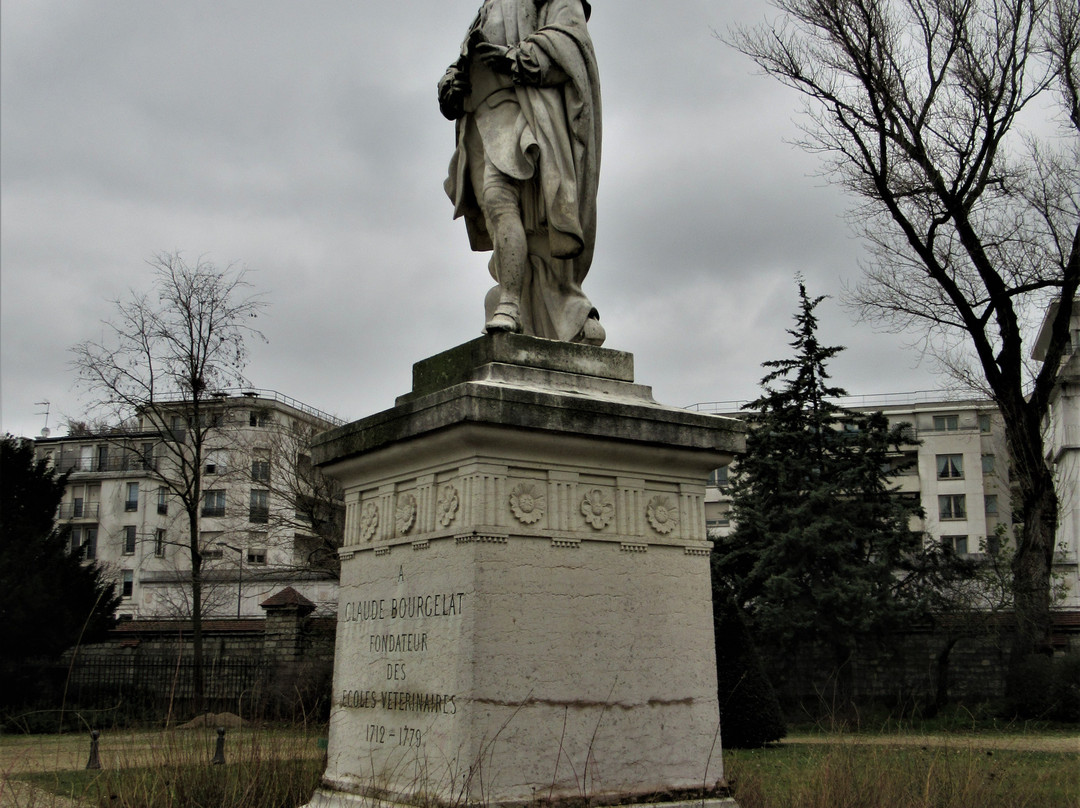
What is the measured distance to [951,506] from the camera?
2438 inches

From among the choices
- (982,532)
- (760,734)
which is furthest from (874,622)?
(982,532)

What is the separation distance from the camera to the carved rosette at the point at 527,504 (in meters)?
4.68

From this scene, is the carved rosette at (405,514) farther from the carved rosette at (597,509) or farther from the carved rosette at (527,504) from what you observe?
the carved rosette at (597,509)

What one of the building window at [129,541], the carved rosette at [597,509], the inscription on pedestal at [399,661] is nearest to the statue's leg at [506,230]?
the carved rosette at [597,509]

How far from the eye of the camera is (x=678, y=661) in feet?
16.3

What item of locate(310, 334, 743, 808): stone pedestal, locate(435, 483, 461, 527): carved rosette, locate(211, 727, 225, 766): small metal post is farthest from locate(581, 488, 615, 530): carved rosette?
locate(211, 727, 225, 766): small metal post

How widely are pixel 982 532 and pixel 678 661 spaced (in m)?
62.0

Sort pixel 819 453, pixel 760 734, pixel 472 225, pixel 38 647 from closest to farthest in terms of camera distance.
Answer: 1. pixel 472 225
2. pixel 760 734
3. pixel 38 647
4. pixel 819 453

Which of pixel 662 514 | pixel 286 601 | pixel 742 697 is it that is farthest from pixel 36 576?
pixel 662 514

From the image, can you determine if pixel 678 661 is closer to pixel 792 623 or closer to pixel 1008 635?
pixel 792 623

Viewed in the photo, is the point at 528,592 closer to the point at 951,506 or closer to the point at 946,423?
the point at 951,506

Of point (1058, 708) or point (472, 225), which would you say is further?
point (1058, 708)

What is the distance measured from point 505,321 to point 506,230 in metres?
0.57

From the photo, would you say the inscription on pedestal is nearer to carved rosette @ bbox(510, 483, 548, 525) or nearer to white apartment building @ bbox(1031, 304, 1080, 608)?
carved rosette @ bbox(510, 483, 548, 525)
